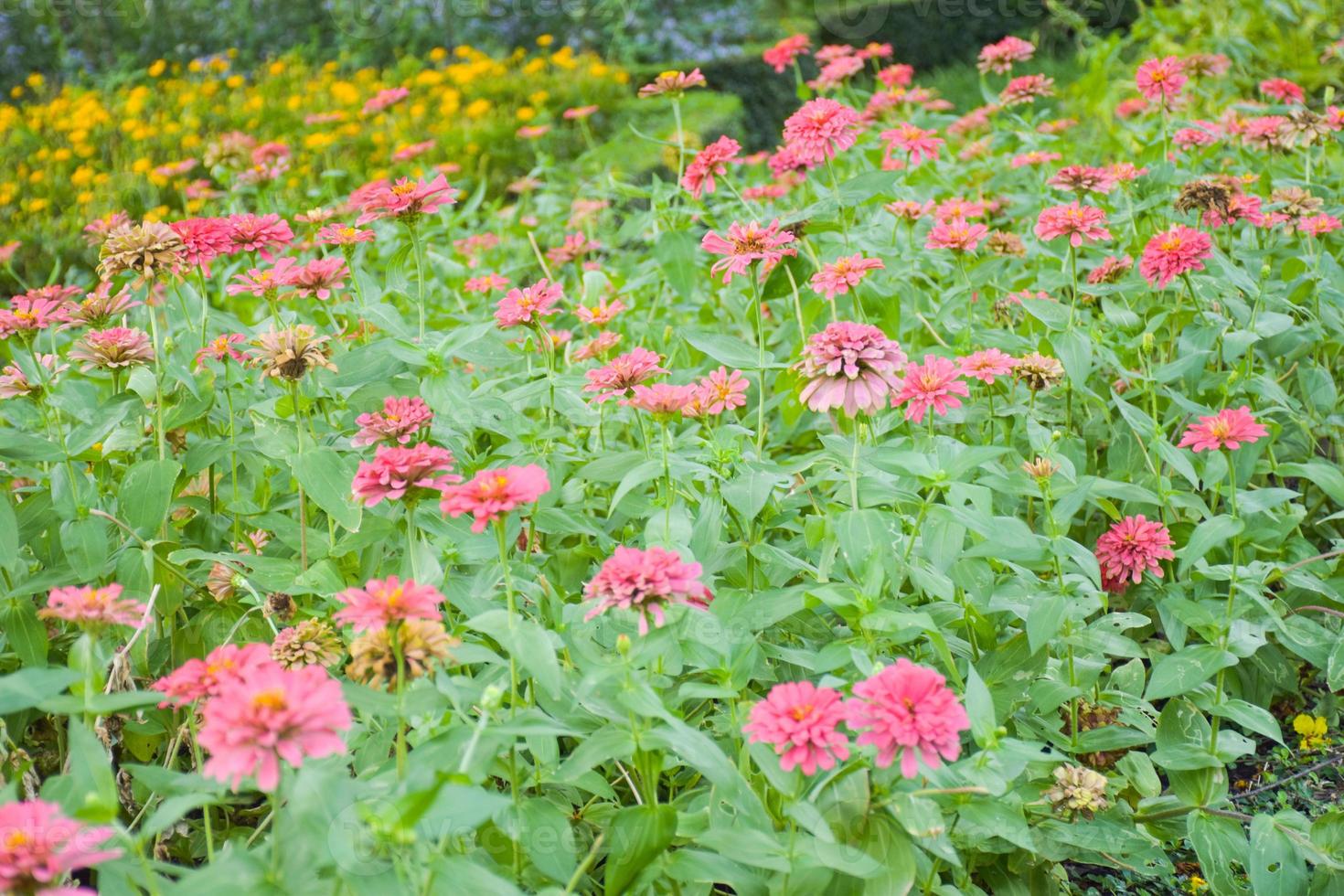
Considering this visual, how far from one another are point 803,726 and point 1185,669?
30.8 inches

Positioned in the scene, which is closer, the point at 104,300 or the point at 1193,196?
the point at 104,300

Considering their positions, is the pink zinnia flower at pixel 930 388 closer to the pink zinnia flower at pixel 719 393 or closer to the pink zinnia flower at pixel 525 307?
the pink zinnia flower at pixel 719 393

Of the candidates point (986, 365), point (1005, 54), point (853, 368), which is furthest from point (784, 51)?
point (853, 368)

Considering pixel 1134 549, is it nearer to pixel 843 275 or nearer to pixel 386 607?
pixel 843 275

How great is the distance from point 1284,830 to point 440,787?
1.12m

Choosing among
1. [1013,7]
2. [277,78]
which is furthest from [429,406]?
[1013,7]

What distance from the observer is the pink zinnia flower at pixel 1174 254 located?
1.84 metres

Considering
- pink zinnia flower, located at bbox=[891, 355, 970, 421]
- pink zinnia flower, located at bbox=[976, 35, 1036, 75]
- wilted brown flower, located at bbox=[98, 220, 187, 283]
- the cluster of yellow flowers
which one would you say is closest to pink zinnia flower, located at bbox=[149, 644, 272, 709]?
wilted brown flower, located at bbox=[98, 220, 187, 283]

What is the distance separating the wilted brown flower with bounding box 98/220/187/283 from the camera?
1.45 m

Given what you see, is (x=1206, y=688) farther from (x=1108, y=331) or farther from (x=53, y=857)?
(x=53, y=857)

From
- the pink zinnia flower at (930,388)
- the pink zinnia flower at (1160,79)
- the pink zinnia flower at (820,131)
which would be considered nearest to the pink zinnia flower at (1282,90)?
the pink zinnia flower at (1160,79)

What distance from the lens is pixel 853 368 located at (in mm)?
1343

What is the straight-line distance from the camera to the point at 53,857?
85 cm

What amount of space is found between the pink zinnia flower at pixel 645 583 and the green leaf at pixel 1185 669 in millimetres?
782
